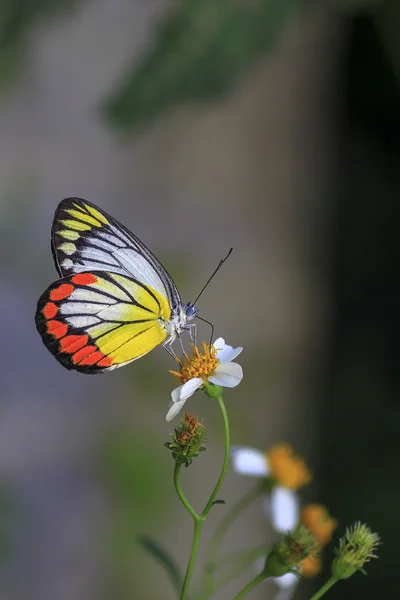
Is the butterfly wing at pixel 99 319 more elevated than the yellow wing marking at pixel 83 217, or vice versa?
the yellow wing marking at pixel 83 217

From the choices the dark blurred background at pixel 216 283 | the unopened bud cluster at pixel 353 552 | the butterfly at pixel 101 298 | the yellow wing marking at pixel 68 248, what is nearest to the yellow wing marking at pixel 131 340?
the butterfly at pixel 101 298

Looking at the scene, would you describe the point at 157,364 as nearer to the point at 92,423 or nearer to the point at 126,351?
the point at 92,423

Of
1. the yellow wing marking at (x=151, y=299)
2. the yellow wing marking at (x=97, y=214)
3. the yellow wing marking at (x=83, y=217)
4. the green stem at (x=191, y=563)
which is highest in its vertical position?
the yellow wing marking at (x=97, y=214)

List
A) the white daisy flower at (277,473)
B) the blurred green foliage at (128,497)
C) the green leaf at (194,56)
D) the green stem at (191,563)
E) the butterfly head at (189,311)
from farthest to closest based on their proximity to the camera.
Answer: the blurred green foliage at (128,497) < the green leaf at (194,56) < the white daisy flower at (277,473) < the butterfly head at (189,311) < the green stem at (191,563)

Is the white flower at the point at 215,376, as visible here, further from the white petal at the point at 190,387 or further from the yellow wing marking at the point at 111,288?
the yellow wing marking at the point at 111,288

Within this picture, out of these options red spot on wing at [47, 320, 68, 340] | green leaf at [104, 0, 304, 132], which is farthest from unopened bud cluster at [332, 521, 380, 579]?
green leaf at [104, 0, 304, 132]

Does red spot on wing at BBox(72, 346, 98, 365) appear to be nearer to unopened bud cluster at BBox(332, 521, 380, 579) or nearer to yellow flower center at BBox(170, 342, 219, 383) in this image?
yellow flower center at BBox(170, 342, 219, 383)

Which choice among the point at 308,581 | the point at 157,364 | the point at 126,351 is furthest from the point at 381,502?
the point at 126,351
